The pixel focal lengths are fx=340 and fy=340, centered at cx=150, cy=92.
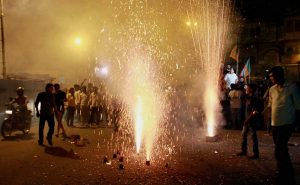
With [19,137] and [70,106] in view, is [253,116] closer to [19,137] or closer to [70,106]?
[19,137]

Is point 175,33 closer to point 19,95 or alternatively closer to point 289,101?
point 19,95

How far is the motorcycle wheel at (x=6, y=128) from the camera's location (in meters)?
11.3

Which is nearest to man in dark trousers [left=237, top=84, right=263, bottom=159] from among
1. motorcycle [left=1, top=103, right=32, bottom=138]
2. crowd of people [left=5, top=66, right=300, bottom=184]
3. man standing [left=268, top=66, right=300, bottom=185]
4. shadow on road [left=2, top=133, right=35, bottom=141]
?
crowd of people [left=5, top=66, right=300, bottom=184]

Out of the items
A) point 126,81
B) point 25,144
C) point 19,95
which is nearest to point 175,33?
point 126,81

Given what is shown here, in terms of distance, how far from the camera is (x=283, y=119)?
5973 millimetres

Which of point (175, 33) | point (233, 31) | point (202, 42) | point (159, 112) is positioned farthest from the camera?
point (233, 31)

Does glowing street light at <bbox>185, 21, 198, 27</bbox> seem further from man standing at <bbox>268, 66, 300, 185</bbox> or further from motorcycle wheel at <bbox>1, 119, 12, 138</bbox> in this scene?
man standing at <bbox>268, 66, 300, 185</bbox>

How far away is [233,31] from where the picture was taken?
1827 inches

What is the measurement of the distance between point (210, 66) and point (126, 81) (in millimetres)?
6660

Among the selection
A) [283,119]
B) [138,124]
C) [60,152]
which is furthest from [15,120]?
[283,119]

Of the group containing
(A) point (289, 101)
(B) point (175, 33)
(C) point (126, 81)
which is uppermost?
(B) point (175, 33)

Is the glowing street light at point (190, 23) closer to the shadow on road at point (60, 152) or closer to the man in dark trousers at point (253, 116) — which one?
the man in dark trousers at point (253, 116)

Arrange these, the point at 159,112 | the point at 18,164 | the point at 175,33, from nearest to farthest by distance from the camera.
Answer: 1. the point at 18,164
2. the point at 159,112
3. the point at 175,33

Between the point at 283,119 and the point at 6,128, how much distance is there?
9020 mm
